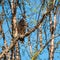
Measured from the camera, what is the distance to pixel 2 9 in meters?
8.95

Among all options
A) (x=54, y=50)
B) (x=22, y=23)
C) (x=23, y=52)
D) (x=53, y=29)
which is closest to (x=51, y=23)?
(x=53, y=29)

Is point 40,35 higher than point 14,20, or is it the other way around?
point 14,20

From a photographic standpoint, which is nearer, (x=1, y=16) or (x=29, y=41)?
(x=1, y=16)

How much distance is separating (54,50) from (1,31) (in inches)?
77.1

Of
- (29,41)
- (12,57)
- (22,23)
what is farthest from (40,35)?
(22,23)

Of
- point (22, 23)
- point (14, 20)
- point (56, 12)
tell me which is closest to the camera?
point (22, 23)

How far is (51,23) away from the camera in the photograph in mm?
9312

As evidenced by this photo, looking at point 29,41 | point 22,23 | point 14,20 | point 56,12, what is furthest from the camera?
point 29,41

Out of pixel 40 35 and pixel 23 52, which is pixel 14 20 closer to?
pixel 40 35

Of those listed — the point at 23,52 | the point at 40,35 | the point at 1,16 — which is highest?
the point at 1,16

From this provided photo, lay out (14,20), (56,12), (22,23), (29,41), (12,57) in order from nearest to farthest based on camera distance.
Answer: (22,23) → (14,20) → (12,57) → (56,12) → (29,41)

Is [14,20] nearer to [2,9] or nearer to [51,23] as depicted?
[2,9]

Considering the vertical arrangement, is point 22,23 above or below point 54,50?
above

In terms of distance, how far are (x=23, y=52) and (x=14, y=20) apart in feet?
9.22
